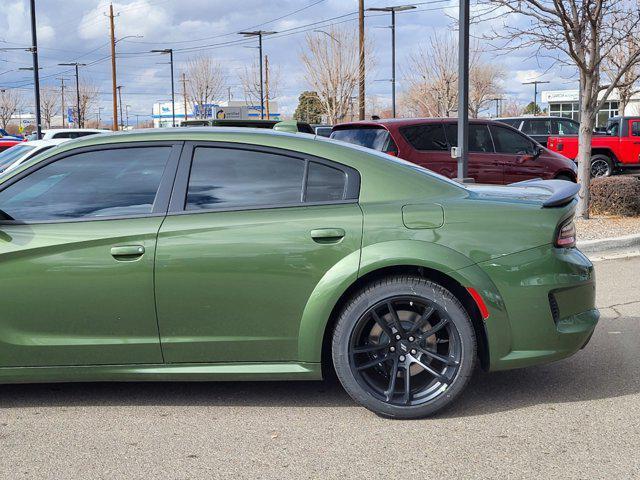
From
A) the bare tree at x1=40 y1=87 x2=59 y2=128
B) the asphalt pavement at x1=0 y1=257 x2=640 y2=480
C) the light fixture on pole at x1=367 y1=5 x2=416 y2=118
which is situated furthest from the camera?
the bare tree at x1=40 y1=87 x2=59 y2=128

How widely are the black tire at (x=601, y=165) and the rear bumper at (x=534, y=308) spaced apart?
18426 millimetres

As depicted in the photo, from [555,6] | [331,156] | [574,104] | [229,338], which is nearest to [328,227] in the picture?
[331,156]

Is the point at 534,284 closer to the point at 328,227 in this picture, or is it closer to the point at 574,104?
the point at 328,227

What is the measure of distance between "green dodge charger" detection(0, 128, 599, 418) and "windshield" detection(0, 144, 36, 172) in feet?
27.9

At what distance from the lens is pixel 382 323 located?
409cm

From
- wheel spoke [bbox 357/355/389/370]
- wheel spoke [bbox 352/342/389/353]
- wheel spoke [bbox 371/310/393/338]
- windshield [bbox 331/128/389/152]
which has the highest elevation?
windshield [bbox 331/128/389/152]

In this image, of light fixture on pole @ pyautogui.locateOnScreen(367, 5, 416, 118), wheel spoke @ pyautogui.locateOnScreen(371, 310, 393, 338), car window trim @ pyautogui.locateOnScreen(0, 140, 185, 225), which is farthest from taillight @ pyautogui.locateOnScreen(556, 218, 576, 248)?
light fixture on pole @ pyautogui.locateOnScreen(367, 5, 416, 118)

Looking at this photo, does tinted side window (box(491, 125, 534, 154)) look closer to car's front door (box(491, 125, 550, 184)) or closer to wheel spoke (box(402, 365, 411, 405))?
car's front door (box(491, 125, 550, 184))

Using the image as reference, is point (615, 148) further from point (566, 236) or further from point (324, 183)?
point (324, 183)

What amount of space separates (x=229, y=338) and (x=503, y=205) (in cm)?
166

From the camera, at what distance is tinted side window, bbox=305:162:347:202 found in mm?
4238

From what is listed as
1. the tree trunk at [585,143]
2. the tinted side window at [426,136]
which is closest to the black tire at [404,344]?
the tinted side window at [426,136]

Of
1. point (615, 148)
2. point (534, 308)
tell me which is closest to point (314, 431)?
point (534, 308)

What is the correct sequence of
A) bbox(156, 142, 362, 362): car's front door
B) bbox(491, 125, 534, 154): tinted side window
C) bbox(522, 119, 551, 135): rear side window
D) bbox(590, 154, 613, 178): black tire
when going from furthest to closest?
1. bbox(522, 119, 551, 135): rear side window
2. bbox(590, 154, 613, 178): black tire
3. bbox(491, 125, 534, 154): tinted side window
4. bbox(156, 142, 362, 362): car's front door
